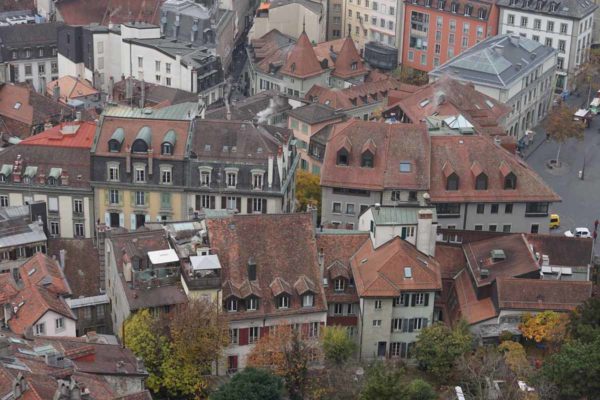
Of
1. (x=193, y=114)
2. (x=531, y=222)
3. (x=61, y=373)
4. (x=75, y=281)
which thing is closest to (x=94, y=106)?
(x=193, y=114)

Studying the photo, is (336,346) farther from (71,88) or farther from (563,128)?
(71,88)

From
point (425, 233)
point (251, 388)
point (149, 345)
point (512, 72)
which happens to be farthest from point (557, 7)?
point (251, 388)

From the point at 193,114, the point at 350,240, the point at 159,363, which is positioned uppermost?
the point at 193,114

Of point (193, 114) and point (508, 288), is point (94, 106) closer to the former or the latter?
point (193, 114)

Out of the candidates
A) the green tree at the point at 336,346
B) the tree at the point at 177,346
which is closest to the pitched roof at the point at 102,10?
the green tree at the point at 336,346

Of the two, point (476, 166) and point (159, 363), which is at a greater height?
point (476, 166)

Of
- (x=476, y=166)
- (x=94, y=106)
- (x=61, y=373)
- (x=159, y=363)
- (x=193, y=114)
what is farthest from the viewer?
(x=94, y=106)

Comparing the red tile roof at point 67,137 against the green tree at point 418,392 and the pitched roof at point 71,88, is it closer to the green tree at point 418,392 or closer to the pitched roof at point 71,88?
the pitched roof at point 71,88

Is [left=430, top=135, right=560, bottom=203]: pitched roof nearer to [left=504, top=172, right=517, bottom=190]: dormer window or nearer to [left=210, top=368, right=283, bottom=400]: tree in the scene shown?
[left=504, top=172, right=517, bottom=190]: dormer window
